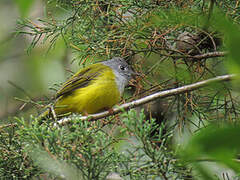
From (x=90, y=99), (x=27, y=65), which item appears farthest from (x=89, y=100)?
(x=27, y=65)

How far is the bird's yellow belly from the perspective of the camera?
2.88 meters

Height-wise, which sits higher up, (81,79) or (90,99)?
(81,79)

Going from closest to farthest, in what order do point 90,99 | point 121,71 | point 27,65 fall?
point 90,99 < point 121,71 < point 27,65

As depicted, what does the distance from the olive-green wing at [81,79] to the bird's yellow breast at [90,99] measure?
0.04 m

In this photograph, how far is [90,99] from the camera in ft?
9.46

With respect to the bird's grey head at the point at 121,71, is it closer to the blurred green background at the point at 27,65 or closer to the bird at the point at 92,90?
the bird at the point at 92,90

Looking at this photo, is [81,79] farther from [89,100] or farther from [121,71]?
[121,71]

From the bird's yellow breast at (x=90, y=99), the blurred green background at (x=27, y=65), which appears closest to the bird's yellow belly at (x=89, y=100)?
the bird's yellow breast at (x=90, y=99)

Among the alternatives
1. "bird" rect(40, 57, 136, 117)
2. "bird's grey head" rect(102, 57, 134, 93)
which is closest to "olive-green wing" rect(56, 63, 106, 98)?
"bird" rect(40, 57, 136, 117)

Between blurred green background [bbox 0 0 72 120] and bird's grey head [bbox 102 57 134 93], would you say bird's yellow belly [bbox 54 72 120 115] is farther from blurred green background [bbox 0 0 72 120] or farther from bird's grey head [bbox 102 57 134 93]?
blurred green background [bbox 0 0 72 120]

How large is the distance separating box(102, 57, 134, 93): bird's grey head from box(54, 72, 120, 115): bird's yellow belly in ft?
0.32

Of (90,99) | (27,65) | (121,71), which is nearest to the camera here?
(90,99)

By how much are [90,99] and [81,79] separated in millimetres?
199

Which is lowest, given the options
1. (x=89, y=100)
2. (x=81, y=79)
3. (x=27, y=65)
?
(x=89, y=100)
